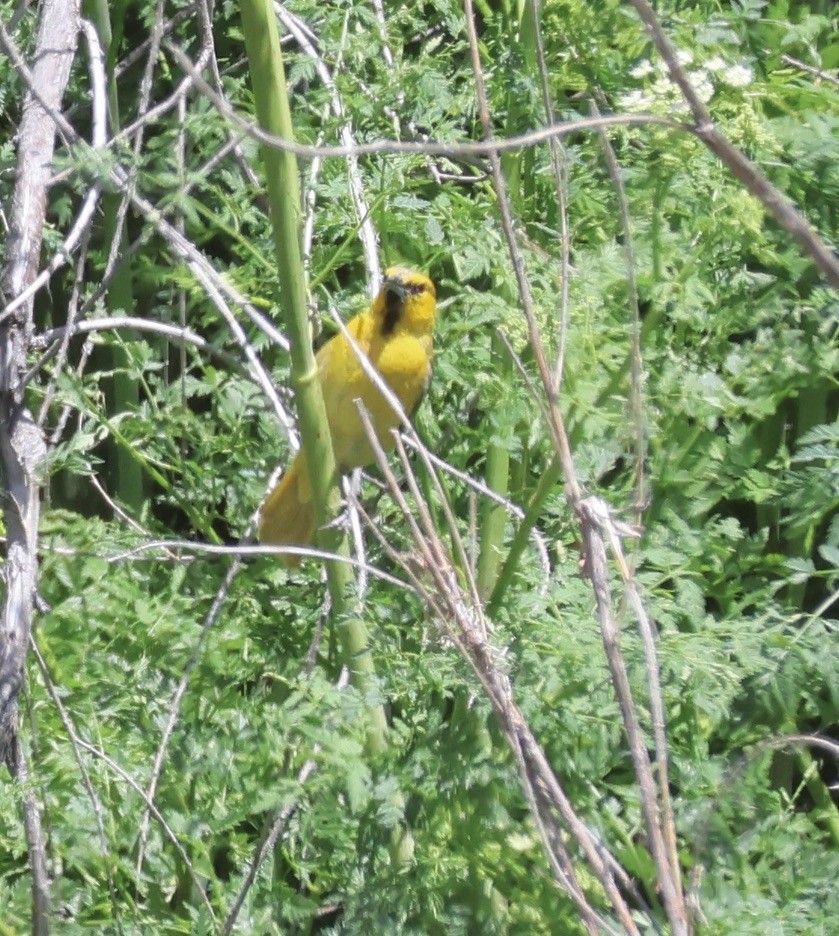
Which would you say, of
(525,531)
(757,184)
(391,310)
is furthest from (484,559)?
(757,184)

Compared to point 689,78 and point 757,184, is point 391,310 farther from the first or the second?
point 757,184

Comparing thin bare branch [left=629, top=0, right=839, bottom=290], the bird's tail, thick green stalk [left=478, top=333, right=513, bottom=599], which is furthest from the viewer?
the bird's tail

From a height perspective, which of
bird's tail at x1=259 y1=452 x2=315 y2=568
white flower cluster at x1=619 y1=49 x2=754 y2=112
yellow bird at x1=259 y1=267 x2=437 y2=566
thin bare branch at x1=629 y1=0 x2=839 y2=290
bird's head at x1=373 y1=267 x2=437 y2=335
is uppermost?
thin bare branch at x1=629 y1=0 x2=839 y2=290

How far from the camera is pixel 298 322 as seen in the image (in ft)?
5.88

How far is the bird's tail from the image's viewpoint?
290 centimetres

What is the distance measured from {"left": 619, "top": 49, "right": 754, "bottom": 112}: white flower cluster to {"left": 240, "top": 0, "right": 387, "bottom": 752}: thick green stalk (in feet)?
1.45

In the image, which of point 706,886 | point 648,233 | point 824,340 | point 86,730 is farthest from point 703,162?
point 86,730

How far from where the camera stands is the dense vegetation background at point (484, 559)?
6.24 ft

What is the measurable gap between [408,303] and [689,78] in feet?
5.04

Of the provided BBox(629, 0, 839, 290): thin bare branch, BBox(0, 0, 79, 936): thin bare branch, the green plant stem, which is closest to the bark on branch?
BBox(0, 0, 79, 936): thin bare branch

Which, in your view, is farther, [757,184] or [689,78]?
[689,78]

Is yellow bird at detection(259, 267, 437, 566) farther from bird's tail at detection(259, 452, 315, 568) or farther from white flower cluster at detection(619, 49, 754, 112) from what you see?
white flower cluster at detection(619, 49, 754, 112)

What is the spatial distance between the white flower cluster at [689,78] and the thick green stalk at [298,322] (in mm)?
442

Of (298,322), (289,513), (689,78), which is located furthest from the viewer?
(289,513)
